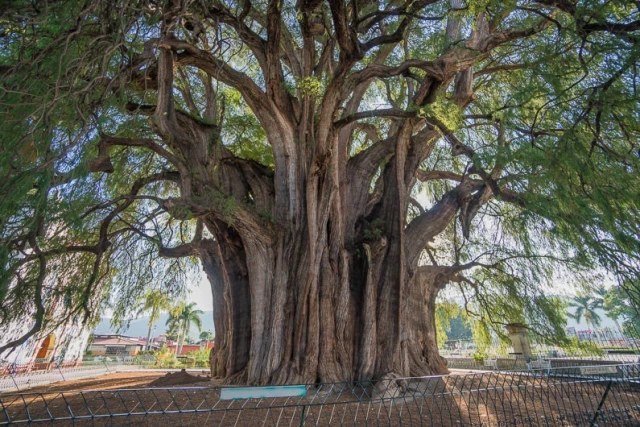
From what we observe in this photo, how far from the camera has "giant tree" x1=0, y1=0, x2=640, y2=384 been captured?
2719mm

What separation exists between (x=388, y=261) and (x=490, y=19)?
11.7 feet

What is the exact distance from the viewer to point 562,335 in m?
6.47

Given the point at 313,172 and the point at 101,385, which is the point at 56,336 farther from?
the point at 313,172

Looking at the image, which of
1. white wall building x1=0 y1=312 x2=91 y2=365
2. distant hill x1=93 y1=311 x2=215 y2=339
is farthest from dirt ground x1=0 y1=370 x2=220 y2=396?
distant hill x1=93 y1=311 x2=215 y2=339

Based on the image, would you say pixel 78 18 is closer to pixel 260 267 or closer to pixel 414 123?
pixel 260 267

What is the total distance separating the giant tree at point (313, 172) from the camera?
8.92 feet

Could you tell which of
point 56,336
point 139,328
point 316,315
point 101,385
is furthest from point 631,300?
point 139,328

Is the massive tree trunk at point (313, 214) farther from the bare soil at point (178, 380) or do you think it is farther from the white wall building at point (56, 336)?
the white wall building at point (56, 336)

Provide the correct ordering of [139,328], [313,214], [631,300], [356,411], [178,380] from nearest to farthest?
[631,300] → [356,411] → [313,214] → [178,380] → [139,328]

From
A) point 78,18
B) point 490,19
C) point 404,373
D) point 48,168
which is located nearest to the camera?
point 48,168

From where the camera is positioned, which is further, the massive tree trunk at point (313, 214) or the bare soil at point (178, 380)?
the bare soil at point (178, 380)

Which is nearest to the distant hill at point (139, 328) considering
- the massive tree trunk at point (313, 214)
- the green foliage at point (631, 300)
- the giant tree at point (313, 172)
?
the giant tree at point (313, 172)

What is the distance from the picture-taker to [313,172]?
17.7 feet


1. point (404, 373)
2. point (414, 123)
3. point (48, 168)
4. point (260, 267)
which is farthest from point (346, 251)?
point (48, 168)
